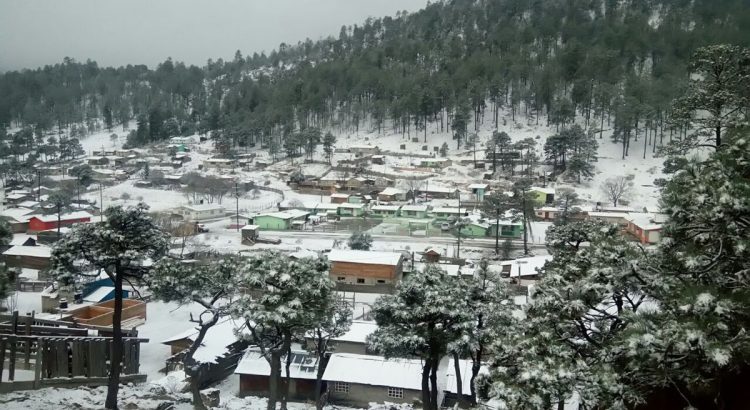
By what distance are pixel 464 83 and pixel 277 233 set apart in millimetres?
34675

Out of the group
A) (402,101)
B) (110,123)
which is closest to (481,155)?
(402,101)

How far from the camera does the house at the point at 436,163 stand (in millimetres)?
44969

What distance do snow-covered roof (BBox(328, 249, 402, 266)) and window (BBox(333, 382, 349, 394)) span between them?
9.54 m

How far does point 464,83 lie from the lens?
190 ft

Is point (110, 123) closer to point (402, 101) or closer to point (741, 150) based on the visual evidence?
point (402, 101)

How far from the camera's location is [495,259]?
1022 inches

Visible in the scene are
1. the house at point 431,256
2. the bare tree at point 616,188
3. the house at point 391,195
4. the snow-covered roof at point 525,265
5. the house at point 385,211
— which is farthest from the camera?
the house at point 391,195

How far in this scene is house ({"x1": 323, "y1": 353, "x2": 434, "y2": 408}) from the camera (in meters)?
13.1

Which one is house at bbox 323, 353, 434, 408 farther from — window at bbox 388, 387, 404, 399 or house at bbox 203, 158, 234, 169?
house at bbox 203, 158, 234, 169

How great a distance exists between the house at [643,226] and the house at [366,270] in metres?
12.9

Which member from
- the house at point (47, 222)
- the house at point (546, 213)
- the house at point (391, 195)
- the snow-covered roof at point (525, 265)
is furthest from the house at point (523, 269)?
the house at point (47, 222)

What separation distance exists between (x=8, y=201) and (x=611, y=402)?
39031mm

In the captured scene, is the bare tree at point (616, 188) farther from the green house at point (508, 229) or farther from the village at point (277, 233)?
the green house at point (508, 229)

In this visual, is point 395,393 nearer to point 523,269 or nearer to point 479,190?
point 523,269
